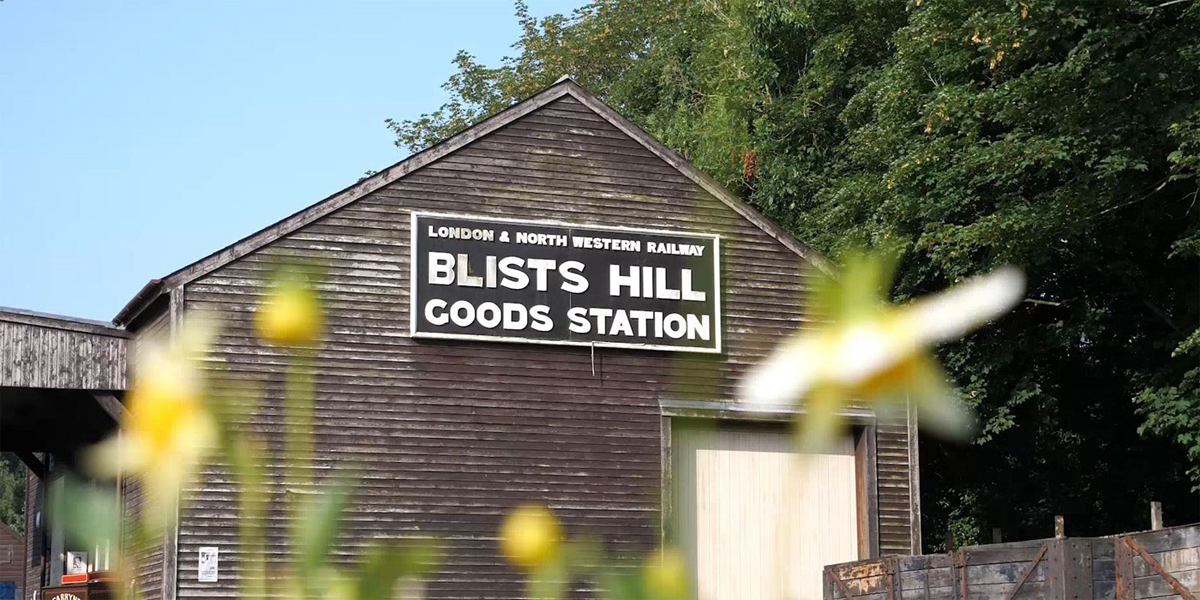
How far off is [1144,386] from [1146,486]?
6.18 m

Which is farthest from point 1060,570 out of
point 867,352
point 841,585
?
point 867,352

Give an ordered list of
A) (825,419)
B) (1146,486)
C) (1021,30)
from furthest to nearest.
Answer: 1. (1146,486)
2. (1021,30)
3. (825,419)

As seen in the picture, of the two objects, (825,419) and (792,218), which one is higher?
(792,218)

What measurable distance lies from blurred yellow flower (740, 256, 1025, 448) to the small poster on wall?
20133mm

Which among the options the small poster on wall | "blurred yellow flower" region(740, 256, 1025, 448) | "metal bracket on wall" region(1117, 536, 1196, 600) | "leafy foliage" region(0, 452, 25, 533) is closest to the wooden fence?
"metal bracket on wall" region(1117, 536, 1196, 600)

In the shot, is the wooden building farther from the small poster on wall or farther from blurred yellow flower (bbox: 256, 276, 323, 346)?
blurred yellow flower (bbox: 256, 276, 323, 346)

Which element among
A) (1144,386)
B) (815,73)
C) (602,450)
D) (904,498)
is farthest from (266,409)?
(815,73)

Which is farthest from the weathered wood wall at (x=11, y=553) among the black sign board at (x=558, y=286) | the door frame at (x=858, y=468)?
the door frame at (x=858, y=468)

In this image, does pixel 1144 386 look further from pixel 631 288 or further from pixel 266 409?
pixel 266 409

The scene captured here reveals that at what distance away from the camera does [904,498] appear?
77.8 feet

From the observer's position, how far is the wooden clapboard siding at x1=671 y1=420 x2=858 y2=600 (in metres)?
22.5

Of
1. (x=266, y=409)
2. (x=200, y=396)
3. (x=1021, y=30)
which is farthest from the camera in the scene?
(x=1021, y=30)

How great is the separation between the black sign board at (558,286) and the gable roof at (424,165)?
824mm

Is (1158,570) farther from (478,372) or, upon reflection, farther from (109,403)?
(109,403)
